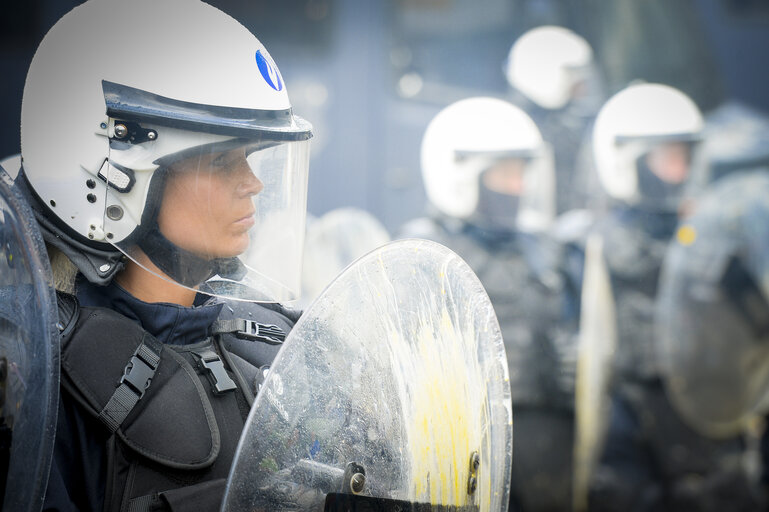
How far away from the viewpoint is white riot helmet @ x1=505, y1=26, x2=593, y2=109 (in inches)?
168

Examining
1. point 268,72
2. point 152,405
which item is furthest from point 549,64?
point 152,405

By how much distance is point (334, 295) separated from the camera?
106 cm

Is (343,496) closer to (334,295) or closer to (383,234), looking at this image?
(334,295)

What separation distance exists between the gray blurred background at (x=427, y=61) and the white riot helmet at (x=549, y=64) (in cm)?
6

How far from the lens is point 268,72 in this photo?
1.25 m

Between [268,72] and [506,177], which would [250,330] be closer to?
[268,72]

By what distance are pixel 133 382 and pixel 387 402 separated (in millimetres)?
346

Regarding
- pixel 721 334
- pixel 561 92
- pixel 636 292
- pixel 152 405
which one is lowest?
pixel 721 334

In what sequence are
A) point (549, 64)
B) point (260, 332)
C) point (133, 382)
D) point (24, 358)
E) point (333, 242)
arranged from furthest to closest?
point (549, 64) → point (333, 242) → point (260, 332) → point (133, 382) → point (24, 358)

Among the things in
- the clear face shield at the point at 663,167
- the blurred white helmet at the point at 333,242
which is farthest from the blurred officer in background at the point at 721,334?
the blurred white helmet at the point at 333,242

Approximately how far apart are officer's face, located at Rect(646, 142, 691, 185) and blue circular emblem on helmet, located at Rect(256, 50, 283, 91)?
335cm

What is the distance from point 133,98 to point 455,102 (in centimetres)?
305

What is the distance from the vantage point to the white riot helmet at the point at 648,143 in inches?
165

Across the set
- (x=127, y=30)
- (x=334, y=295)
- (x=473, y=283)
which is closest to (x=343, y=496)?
(x=334, y=295)
